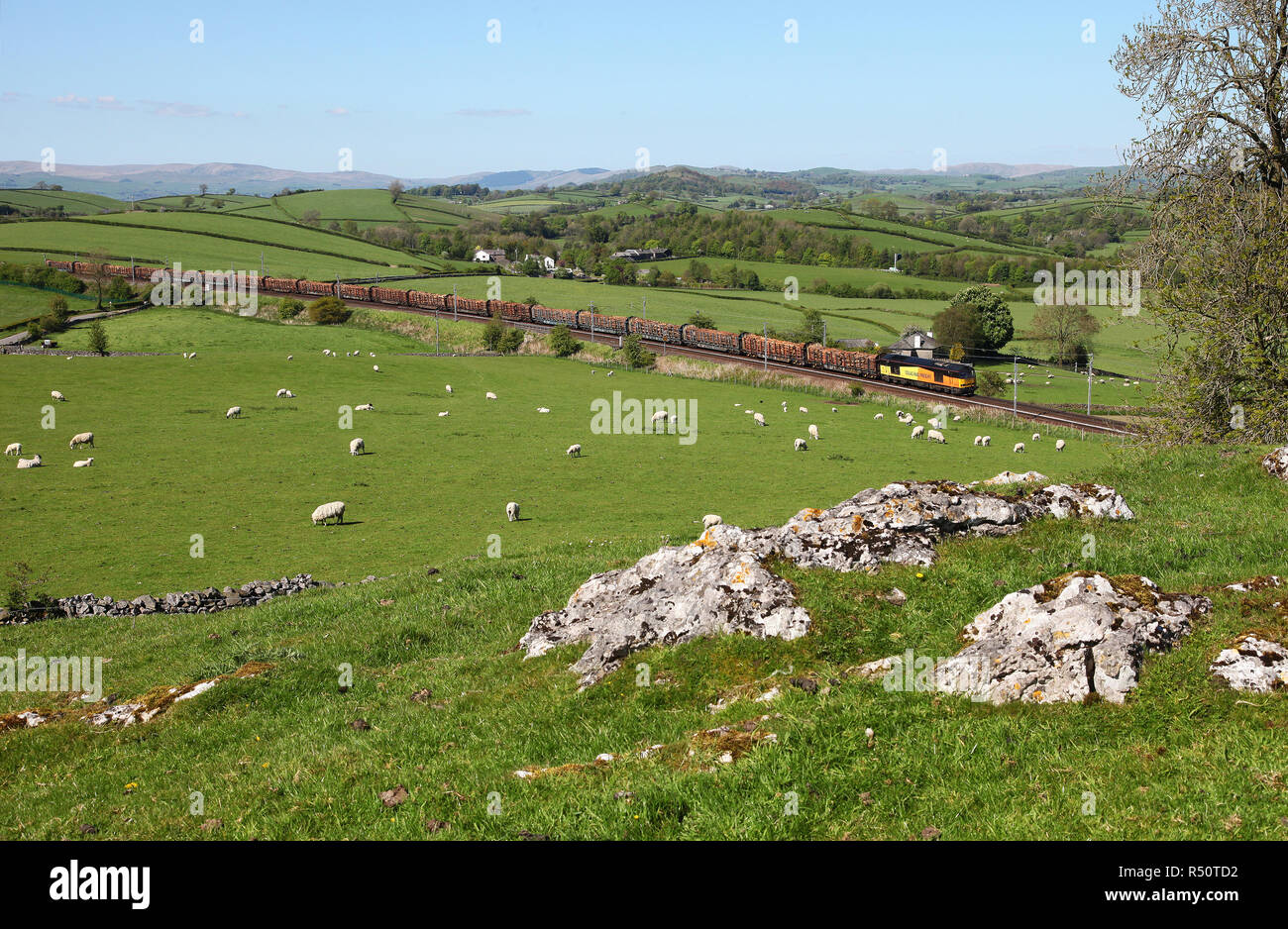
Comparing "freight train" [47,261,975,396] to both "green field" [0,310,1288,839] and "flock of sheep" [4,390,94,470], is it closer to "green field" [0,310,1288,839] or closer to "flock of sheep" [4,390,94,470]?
"green field" [0,310,1288,839]

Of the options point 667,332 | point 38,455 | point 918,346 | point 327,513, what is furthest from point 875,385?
point 38,455

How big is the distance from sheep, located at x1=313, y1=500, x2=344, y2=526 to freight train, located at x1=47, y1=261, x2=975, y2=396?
2037 inches

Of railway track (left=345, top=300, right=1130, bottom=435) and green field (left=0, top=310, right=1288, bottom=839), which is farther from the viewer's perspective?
railway track (left=345, top=300, right=1130, bottom=435)

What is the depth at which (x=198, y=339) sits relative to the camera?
7900 cm

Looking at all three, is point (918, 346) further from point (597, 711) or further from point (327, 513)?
point (597, 711)

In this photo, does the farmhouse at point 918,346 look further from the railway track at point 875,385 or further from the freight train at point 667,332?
the railway track at point 875,385

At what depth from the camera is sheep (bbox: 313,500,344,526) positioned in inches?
1248

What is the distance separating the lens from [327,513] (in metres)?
31.7

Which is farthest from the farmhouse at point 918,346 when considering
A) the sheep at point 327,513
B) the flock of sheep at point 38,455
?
the flock of sheep at point 38,455

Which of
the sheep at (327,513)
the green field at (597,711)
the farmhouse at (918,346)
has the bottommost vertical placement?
the sheep at (327,513)

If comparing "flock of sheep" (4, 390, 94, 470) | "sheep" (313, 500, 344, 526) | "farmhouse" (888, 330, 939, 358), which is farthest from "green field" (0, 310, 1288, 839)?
"farmhouse" (888, 330, 939, 358)

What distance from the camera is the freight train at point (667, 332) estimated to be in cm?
7100

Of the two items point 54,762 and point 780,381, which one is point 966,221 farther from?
point 54,762

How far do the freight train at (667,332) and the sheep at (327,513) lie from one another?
51.7 m
